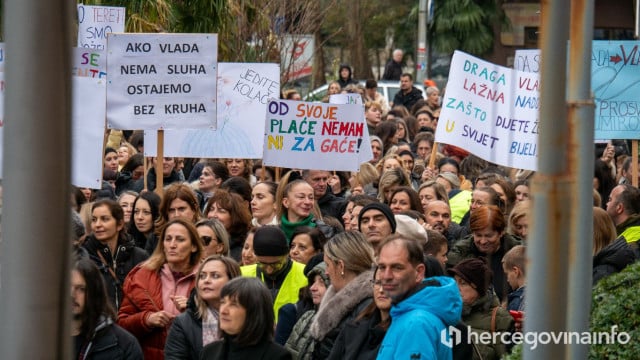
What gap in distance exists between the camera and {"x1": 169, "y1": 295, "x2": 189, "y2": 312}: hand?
24.4ft

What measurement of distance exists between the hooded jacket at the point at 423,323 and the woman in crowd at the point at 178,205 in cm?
381

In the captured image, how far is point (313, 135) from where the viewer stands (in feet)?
37.3

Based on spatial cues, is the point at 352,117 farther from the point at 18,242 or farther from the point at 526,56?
the point at 18,242

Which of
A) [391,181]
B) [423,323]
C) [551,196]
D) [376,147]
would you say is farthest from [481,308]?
[376,147]

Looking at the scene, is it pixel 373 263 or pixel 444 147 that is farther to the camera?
pixel 444 147

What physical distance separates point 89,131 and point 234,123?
2.98 meters

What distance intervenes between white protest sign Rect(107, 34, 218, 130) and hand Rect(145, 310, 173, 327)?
372 centimetres

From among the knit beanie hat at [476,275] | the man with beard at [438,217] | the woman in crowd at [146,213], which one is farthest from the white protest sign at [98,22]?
the knit beanie hat at [476,275]

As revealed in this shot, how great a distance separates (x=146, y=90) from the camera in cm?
1087

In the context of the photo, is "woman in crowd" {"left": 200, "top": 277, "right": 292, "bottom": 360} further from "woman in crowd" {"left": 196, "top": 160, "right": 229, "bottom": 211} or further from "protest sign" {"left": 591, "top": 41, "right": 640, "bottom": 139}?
"protest sign" {"left": 591, "top": 41, "right": 640, "bottom": 139}

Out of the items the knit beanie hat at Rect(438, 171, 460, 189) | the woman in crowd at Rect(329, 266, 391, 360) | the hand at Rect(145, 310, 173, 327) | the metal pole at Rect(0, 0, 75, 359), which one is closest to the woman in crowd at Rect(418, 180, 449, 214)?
the knit beanie hat at Rect(438, 171, 460, 189)

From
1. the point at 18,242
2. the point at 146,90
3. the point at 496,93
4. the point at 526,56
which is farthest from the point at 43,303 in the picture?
the point at 526,56

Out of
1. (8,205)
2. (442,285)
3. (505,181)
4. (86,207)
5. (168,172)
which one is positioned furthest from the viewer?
(168,172)

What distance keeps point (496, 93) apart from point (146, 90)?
3526 mm
